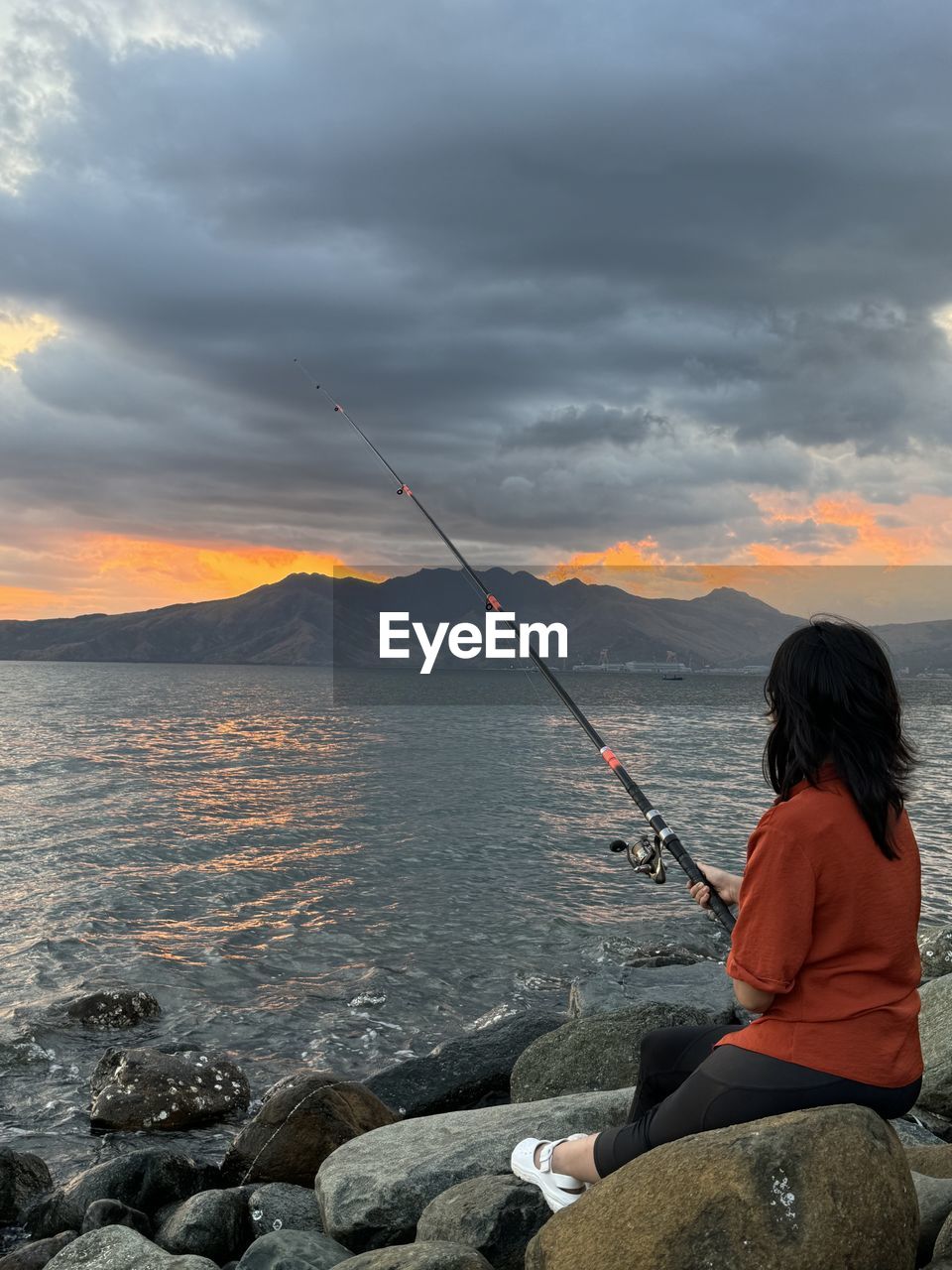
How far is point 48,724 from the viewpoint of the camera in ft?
202

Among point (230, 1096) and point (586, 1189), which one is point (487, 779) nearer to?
point (230, 1096)

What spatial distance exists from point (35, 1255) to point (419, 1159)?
2.32 meters

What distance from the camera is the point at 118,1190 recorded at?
6793mm

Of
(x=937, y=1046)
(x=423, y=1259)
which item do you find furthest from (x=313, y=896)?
(x=423, y=1259)

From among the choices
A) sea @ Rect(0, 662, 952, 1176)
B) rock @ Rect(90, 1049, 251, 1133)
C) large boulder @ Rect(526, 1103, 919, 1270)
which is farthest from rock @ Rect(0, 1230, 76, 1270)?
large boulder @ Rect(526, 1103, 919, 1270)

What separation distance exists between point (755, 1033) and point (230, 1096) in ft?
22.4

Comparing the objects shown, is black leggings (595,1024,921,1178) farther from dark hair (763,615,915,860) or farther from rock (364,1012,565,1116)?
rock (364,1012,565,1116)

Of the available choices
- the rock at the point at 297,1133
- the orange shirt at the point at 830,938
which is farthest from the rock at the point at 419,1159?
the orange shirt at the point at 830,938

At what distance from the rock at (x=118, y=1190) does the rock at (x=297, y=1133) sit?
1.29 feet

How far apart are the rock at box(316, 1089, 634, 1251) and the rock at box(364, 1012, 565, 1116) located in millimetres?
1950

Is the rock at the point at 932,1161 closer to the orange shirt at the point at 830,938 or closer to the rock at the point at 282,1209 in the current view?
the orange shirt at the point at 830,938

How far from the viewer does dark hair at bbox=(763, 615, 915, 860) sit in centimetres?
341

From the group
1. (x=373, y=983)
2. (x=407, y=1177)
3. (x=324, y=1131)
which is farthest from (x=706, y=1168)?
(x=373, y=983)

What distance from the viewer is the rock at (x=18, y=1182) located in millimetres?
7109
